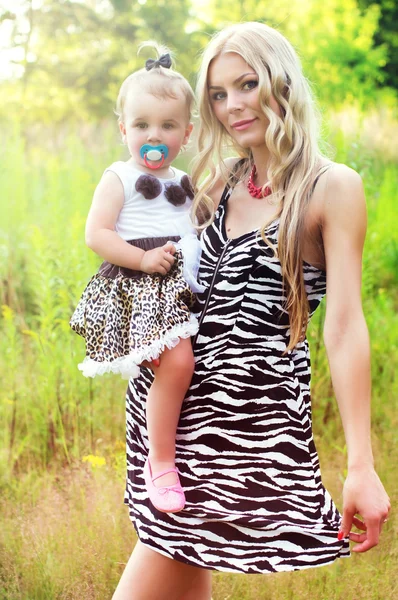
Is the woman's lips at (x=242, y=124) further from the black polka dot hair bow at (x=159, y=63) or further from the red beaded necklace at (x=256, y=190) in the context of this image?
the black polka dot hair bow at (x=159, y=63)

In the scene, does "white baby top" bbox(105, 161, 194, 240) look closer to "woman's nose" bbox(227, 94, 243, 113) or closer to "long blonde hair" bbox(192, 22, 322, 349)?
"long blonde hair" bbox(192, 22, 322, 349)

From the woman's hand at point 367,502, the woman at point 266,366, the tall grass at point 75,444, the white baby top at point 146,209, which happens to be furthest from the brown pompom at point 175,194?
the tall grass at point 75,444

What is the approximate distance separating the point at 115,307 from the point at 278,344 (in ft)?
1.29

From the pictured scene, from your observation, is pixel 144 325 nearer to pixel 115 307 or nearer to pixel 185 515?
pixel 115 307

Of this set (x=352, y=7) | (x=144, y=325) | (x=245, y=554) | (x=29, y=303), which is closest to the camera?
(x=245, y=554)

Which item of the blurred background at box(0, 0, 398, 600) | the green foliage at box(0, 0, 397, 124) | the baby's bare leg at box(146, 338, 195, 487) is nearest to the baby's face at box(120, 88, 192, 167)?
the blurred background at box(0, 0, 398, 600)

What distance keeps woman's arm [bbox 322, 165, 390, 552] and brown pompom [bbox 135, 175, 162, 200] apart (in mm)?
456

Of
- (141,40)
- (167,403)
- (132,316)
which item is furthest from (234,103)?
(141,40)

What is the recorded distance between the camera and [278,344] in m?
1.69

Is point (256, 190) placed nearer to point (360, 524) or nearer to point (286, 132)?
point (286, 132)

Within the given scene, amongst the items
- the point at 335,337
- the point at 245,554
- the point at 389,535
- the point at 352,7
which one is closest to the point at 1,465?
the point at 389,535

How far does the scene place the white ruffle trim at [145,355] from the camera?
165cm

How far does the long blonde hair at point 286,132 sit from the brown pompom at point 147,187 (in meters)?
0.11

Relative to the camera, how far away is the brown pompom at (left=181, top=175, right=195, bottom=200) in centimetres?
195
